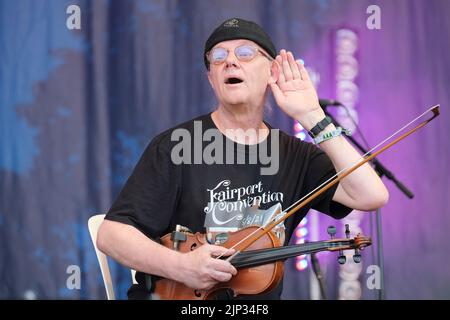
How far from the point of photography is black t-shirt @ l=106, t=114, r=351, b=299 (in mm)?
2223

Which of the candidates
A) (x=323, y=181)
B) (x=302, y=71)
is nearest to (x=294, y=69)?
(x=302, y=71)

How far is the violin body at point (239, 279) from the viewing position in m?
2.03

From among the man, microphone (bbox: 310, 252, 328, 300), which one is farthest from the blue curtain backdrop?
the man

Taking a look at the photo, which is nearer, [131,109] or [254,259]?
[254,259]

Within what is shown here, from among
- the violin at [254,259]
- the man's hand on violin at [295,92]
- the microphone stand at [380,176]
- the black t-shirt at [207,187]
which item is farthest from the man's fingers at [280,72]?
the microphone stand at [380,176]

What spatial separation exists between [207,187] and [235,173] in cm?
11

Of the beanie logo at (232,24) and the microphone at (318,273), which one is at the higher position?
the beanie logo at (232,24)

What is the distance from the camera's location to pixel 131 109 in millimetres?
3430

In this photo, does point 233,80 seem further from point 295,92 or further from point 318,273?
point 318,273

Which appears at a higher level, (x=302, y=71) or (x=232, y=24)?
(x=232, y=24)

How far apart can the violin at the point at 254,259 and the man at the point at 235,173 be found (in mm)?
59

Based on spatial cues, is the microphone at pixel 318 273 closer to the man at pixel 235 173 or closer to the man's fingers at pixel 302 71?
the man at pixel 235 173

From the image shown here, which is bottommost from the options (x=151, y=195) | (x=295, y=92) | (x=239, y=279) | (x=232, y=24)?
(x=239, y=279)

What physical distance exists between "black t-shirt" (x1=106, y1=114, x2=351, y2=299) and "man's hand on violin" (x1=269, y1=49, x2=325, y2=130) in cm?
20
